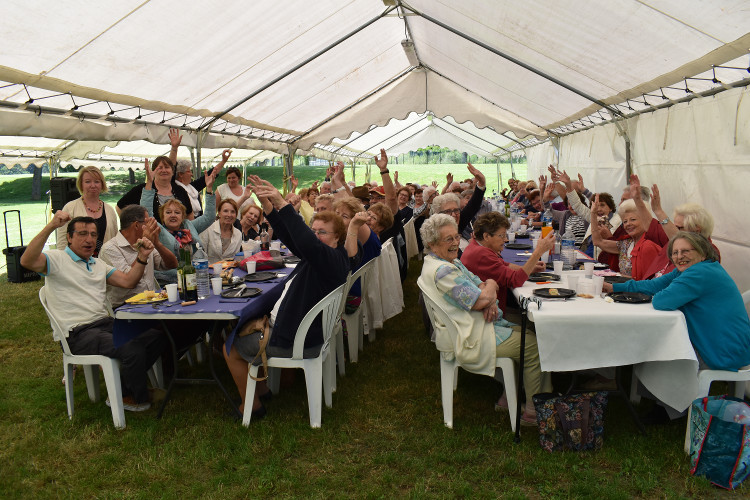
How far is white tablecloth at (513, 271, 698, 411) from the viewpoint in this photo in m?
2.77

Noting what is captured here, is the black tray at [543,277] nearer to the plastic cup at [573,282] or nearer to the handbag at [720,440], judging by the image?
the plastic cup at [573,282]

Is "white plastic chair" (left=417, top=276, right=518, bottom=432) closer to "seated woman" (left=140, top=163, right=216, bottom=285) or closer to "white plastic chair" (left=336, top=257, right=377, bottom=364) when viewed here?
"white plastic chair" (left=336, top=257, right=377, bottom=364)

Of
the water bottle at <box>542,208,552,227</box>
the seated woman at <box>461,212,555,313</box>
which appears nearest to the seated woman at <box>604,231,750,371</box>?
the seated woman at <box>461,212,555,313</box>

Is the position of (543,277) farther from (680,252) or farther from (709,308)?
(709,308)

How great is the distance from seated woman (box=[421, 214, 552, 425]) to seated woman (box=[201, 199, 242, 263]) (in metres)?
2.45

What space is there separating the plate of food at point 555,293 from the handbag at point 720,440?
33.4 inches

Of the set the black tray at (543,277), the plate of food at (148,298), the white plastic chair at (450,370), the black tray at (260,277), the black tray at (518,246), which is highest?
the black tray at (518,246)

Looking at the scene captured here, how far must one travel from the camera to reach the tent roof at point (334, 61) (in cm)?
381

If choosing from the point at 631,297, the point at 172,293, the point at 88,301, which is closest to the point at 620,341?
the point at 631,297

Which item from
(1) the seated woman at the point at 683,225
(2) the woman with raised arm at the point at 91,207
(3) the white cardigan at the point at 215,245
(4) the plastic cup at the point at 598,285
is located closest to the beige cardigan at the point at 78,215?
(2) the woman with raised arm at the point at 91,207

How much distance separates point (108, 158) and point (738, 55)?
17262 mm

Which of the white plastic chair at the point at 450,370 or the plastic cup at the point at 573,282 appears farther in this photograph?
the plastic cup at the point at 573,282

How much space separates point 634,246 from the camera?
4031 millimetres

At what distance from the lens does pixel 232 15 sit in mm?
4910
